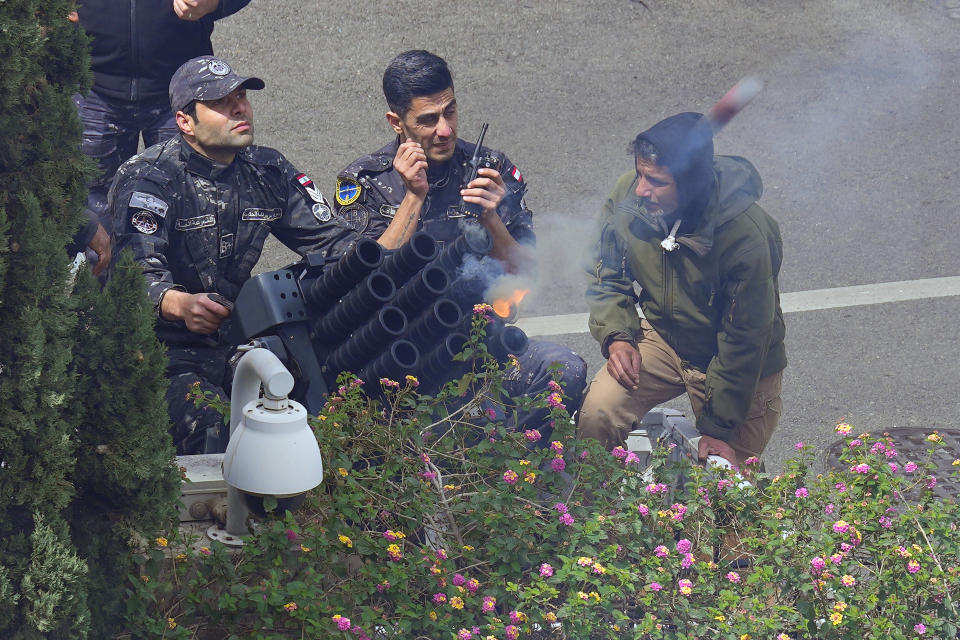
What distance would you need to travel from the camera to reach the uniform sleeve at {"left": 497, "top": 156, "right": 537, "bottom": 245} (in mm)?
5215

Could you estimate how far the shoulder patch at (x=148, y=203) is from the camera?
4555 millimetres

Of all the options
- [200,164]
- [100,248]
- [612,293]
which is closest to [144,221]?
[100,248]

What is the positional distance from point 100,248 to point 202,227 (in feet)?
1.57

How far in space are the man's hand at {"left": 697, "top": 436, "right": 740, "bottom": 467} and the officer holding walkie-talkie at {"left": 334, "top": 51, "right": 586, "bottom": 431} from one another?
555 mm

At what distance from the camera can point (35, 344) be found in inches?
99.4

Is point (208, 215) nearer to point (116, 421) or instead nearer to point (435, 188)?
point (435, 188)

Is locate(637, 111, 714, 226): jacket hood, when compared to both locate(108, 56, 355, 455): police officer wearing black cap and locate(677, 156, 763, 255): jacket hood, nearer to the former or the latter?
locate(677, 156, 763, 255): jacket hood

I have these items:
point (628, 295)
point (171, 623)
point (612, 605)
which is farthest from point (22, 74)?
A: point (628, 295)

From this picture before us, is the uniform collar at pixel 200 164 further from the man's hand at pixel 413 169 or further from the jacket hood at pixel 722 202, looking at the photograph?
the jacket hood at pixel 722 202

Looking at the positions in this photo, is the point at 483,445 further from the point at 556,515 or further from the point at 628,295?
the point at 628,295

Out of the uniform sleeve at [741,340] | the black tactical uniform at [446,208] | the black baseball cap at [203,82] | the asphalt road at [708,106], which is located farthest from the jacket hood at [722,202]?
the asphalt road at [708,106]

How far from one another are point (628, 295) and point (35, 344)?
10.1 ft

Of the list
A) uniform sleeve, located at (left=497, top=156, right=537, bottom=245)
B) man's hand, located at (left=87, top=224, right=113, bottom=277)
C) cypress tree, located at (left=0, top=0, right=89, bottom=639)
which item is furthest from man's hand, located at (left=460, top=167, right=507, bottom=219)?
cypress tree, located at (left=0, top=0, right=89, bottom=639)

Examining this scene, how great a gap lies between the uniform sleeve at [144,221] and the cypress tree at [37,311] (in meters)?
1.78
